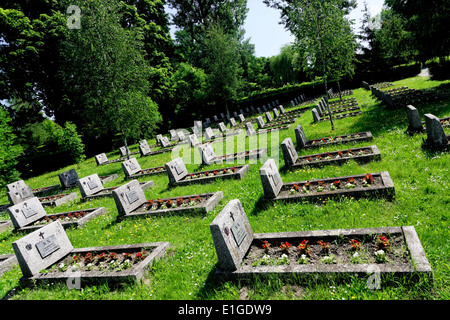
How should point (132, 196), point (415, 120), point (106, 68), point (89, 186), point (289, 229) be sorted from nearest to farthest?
point (289, 229), point (132, 196), point (415, 120), point (89, 186), point (106, 68)

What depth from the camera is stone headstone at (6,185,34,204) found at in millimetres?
13531

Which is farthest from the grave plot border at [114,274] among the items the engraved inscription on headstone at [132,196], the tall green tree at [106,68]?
the tall green tree at [106,68]

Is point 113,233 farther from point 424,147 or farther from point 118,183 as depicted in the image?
point 424,147

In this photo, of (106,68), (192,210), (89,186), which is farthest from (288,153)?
(106,68)

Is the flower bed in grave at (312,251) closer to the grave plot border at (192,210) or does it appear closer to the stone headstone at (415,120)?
the grave plot border at (192,210)

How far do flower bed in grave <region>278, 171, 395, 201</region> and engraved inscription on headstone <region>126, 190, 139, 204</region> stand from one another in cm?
471

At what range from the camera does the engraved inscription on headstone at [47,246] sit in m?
5.55

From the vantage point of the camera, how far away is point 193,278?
4234mm

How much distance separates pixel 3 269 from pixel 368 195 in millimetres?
8887

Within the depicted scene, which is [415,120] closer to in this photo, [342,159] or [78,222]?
[342,159]

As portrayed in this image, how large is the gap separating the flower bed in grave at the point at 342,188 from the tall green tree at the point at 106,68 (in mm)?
12552

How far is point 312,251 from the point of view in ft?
13.4

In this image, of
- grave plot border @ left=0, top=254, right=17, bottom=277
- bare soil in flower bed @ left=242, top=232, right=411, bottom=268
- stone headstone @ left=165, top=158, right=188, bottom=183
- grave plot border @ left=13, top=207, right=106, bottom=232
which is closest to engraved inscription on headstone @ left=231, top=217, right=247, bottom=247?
bare soil in flower bed @ left=242, top=232, right=411, bottom=268

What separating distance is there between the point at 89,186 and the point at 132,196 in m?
4.63
